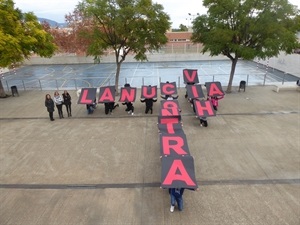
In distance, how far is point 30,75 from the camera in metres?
26.8

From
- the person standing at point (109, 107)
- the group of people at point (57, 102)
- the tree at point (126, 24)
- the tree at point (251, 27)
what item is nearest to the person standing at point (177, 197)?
the person standing at point (109, 107)

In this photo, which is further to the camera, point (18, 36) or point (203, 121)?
point (18, 36)

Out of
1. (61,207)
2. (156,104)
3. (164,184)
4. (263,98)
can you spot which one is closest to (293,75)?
(263,98)

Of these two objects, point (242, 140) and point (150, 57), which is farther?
point (150, 57)

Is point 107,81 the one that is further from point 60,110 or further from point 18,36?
point 60,110

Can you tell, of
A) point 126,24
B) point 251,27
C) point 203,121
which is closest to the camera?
point 203,121

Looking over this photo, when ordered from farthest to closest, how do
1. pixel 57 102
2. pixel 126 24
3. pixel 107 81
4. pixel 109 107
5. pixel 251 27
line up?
1. pixel 107 81
2. pixel 126 24
3. pixel 251 27
4. pixel 109 107
5. pixel 57 102

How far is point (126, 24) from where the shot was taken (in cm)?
1464

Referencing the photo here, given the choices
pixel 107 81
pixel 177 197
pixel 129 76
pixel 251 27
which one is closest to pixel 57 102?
pixel 177 197

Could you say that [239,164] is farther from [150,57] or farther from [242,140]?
[150,57]

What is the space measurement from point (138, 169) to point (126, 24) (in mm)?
9708

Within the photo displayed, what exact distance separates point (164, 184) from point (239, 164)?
3.54 m

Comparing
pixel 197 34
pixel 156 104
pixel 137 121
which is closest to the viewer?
pixel 137 121

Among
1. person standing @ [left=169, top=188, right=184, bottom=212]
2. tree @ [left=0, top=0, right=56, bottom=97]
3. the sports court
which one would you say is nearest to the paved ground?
person standing @ [left=169, top=188, right=184, bottom=212]
